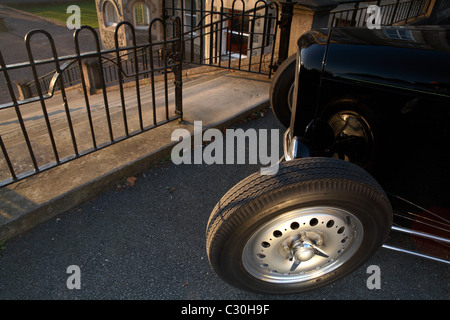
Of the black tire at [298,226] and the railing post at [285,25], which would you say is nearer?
the black tire at [298,226]

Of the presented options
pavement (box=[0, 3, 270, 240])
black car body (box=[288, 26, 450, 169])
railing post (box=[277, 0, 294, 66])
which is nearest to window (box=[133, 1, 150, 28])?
pavement (box=[0, 3, 270, 240])

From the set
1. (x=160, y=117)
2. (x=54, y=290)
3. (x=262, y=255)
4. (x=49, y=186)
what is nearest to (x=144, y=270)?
(x=54, y=290)

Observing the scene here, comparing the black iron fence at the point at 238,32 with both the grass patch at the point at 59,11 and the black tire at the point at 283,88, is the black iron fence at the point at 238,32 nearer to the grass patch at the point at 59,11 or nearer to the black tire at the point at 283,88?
the black tire at the point at 283,88

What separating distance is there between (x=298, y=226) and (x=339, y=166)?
452 mm

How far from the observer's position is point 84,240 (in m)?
2.64

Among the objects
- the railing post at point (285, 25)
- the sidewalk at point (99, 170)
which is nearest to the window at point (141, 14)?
the railing post at point (285, 25)

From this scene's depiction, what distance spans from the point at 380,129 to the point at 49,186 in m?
2.90

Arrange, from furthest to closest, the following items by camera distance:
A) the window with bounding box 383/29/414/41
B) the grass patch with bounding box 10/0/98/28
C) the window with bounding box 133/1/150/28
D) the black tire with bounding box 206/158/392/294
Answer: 1. the grass patch with bounding box 10/0/98/28
2. the window with bounding box 133/1/150/28
3. the window with bounding box 383/29/414/41
4. the black tire with bounding box 206/158/392/294

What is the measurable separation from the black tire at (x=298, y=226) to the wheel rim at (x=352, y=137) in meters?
0.49

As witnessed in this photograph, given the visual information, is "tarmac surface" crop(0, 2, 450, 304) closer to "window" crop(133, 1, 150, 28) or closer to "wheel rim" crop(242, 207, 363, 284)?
A: "wheel rim" crop(242, 207, 363, 284)

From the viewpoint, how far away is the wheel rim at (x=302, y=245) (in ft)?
6.28

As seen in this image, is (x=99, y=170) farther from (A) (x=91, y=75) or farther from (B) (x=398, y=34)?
(A) (x=91, y=75)

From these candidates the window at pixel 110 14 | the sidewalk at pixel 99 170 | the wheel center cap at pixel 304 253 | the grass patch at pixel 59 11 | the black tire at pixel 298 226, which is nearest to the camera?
the black tire at pixel 298 226

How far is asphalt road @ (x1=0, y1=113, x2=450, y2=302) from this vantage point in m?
2.27
